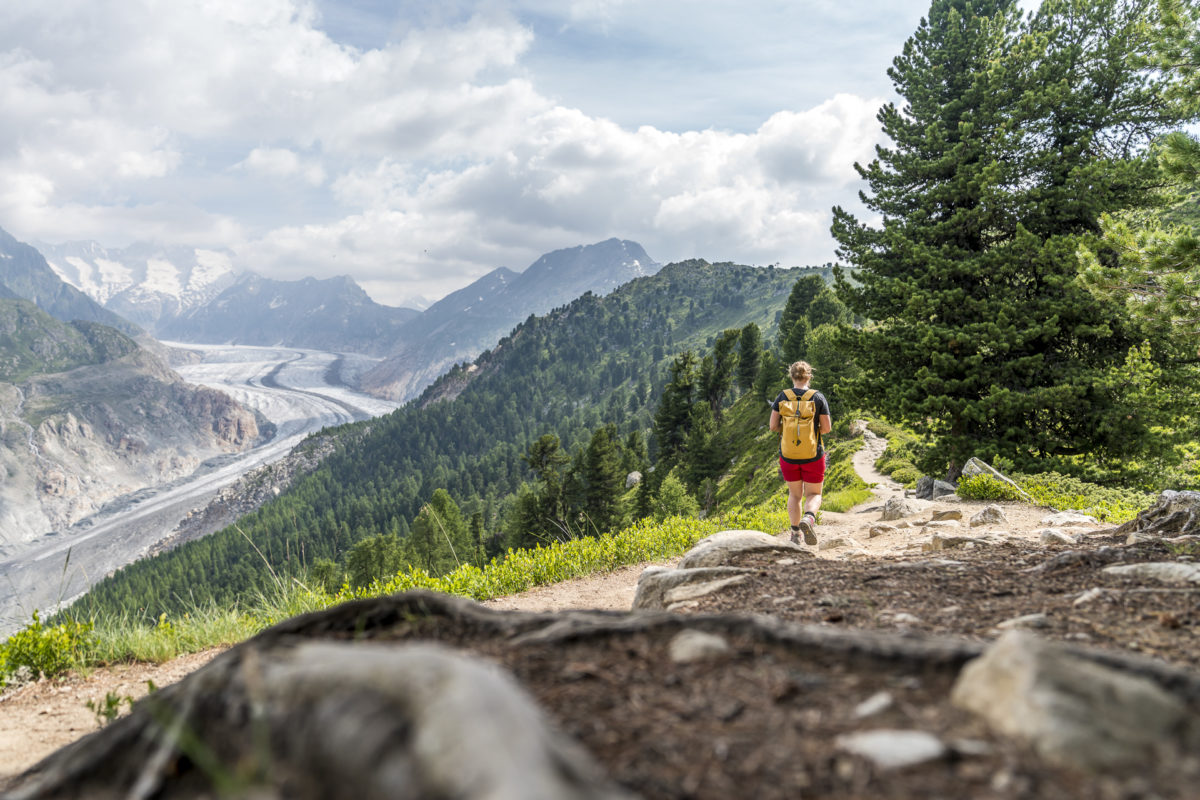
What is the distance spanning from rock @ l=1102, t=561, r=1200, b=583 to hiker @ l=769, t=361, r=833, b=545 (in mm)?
4689

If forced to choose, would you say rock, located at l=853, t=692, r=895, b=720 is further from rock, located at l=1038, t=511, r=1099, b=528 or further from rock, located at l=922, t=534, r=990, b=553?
rock, located at l=1038, t=511, r=1099, b=528

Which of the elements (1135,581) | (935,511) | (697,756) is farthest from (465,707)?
(935,511)

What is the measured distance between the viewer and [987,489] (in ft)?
43.4

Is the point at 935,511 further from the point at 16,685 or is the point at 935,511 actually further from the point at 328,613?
the point at 16,685

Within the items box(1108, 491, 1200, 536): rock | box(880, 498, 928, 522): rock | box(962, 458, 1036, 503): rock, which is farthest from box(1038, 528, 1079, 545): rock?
box(962, 458, 1036, 503): rock

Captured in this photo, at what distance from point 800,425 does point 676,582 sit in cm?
411

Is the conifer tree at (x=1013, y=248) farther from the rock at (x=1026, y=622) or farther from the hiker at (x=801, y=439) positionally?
the rock at (x=1026, y=622)

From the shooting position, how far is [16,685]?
20.2 ft

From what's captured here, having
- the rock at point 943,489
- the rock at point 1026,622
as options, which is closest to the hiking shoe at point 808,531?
the rock at point 1026,622

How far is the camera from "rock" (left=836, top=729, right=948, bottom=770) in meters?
1.66

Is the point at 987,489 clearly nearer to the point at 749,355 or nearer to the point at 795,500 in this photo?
the point at 795,500

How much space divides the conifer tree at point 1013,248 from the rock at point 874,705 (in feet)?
52.8

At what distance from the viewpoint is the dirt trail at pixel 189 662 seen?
4926mm

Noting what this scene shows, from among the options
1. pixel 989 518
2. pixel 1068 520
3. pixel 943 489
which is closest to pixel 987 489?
pixel 943 489
